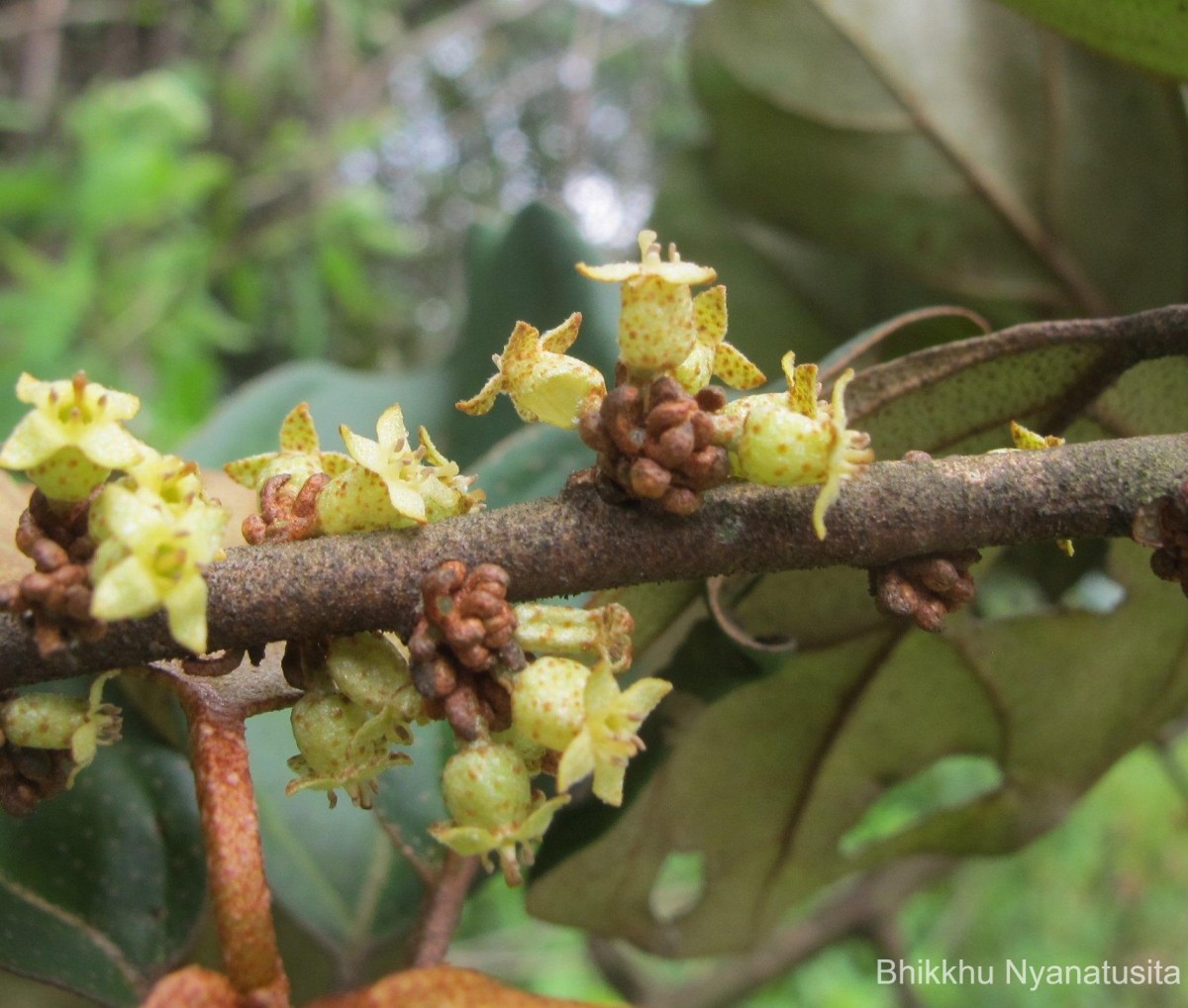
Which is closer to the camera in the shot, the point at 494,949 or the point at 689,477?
the point at 689,477

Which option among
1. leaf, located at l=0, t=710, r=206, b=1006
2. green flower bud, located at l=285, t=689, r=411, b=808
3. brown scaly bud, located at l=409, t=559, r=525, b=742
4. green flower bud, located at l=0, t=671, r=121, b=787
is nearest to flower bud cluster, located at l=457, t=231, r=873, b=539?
brown scaly bud, located at l=409, t=559, r=525, b=742

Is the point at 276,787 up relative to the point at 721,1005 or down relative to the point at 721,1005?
up

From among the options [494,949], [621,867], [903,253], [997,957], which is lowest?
[997,957]

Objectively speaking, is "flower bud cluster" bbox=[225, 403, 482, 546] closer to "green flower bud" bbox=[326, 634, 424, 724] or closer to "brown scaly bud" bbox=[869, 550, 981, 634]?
"green flower bud" bbox=[326, 634, 424, 724]

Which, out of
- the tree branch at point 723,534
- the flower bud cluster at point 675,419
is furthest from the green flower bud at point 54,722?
the flower bud cluster at point 675,419

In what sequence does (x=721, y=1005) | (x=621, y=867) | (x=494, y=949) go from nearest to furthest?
1. (x=621, y=867)
2. (x=721, y=1005)
3. (x=494, y=949)

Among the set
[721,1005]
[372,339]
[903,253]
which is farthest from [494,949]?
[372,339]

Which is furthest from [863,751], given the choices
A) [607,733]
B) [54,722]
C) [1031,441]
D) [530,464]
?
[54,722]

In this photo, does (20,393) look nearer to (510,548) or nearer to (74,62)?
(510,548)
